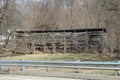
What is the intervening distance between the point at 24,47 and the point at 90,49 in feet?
35.8

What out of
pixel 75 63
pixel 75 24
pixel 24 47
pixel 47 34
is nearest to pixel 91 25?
pixel 75 24

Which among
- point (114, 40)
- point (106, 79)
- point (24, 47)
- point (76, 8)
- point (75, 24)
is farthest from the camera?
point (76, 8)

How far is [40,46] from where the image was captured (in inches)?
2114

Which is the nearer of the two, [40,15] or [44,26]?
[44,26]

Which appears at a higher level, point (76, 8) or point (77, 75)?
point (76, 8)

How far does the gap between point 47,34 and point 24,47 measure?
17.6 feet

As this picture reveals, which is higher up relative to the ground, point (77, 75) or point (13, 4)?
point (13, 4)

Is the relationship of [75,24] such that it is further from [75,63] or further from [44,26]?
[75,63]

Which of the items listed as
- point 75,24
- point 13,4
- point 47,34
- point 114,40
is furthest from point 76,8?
point 13,4

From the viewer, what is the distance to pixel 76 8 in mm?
86875

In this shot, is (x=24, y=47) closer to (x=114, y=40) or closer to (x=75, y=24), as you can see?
(x=114, y=40)

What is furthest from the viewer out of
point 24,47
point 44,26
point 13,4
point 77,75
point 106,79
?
point 44,26

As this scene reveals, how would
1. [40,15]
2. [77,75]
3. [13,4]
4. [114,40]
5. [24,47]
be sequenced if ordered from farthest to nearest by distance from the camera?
1. [40,15]
2. [24,47]
3. [114,40]
4. [13,4]
5. [77,75]

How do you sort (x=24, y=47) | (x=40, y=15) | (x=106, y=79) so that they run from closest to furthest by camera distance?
1. (x=106, y=79)
2. (x=24, y=47)
3. (x=40, y=15)
